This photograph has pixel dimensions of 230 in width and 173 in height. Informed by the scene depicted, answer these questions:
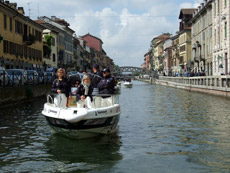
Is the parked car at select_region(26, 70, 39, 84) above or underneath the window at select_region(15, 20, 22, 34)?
underneath

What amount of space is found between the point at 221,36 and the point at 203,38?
15733 mm

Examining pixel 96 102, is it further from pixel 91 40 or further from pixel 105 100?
pixel 91 40

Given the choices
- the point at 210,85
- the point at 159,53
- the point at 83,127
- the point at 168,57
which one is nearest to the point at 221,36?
the point at 210,85

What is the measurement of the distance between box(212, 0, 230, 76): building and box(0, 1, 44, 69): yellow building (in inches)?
946

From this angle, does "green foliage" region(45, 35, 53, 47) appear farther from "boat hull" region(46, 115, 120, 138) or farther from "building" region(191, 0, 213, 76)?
"boat hull" region(46, 115, 120, 138)

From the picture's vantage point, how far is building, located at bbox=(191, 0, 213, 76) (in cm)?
6038

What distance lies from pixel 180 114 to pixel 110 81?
8029 millimetres

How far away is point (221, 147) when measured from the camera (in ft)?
36.4

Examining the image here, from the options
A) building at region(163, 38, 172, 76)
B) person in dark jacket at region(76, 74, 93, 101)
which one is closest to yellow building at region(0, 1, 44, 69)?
person in dark jacket at region(76, 74, 93, 101)

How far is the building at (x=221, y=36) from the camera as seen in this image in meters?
47.3

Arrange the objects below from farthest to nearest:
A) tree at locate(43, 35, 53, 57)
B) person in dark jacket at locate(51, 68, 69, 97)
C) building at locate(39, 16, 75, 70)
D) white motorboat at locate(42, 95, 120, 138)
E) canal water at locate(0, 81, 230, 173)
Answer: building at locate(39, 16, 75, 70) → tree at locate(43, 35, 53, 57) → person in dark jacket at locate(51, 68, 69, 97) → white motorboat at locate(42, 95, 120, 138) → canal water at locate(0, 81, 230, 173)

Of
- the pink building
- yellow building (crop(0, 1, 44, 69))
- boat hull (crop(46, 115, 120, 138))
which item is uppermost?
the pink building

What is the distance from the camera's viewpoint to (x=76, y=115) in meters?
10.9

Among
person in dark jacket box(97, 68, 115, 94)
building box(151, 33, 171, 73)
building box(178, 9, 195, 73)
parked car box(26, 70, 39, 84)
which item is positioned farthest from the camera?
building box(151, 33, 171, 73)
